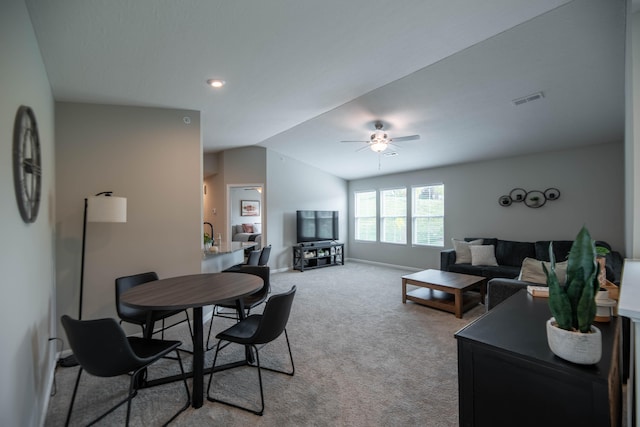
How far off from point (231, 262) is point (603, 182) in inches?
228

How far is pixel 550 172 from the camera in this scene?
470 centimetres

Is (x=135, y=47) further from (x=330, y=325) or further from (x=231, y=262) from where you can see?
(x=330, y=325)

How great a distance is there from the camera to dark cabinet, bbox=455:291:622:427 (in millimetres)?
901

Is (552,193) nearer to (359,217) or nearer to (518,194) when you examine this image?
(518,194)

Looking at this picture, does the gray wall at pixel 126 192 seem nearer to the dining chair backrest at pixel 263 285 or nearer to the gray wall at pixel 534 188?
the dining chair backrest at pixel 263 285

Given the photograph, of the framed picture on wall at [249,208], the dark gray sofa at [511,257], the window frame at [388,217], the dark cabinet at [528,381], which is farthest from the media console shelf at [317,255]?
the dark cabinet at [528,381]

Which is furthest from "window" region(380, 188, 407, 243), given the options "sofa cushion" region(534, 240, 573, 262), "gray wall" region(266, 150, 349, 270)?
"sofa cushion" region(534, 240, 573, 262)

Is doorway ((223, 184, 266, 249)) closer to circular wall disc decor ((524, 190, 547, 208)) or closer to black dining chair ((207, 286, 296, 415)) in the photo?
black dining chair ((207, 286, 296, 415))

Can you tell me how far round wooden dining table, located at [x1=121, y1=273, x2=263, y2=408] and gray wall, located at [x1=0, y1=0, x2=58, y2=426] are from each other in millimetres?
505

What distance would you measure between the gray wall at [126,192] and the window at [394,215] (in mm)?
4881

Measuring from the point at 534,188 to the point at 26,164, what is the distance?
634cm

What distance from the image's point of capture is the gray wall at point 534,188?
418 centimetres

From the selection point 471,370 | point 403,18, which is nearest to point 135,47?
point 403,18

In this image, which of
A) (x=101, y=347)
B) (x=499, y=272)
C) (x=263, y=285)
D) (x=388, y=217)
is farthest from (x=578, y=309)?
(x=388, y=217)
